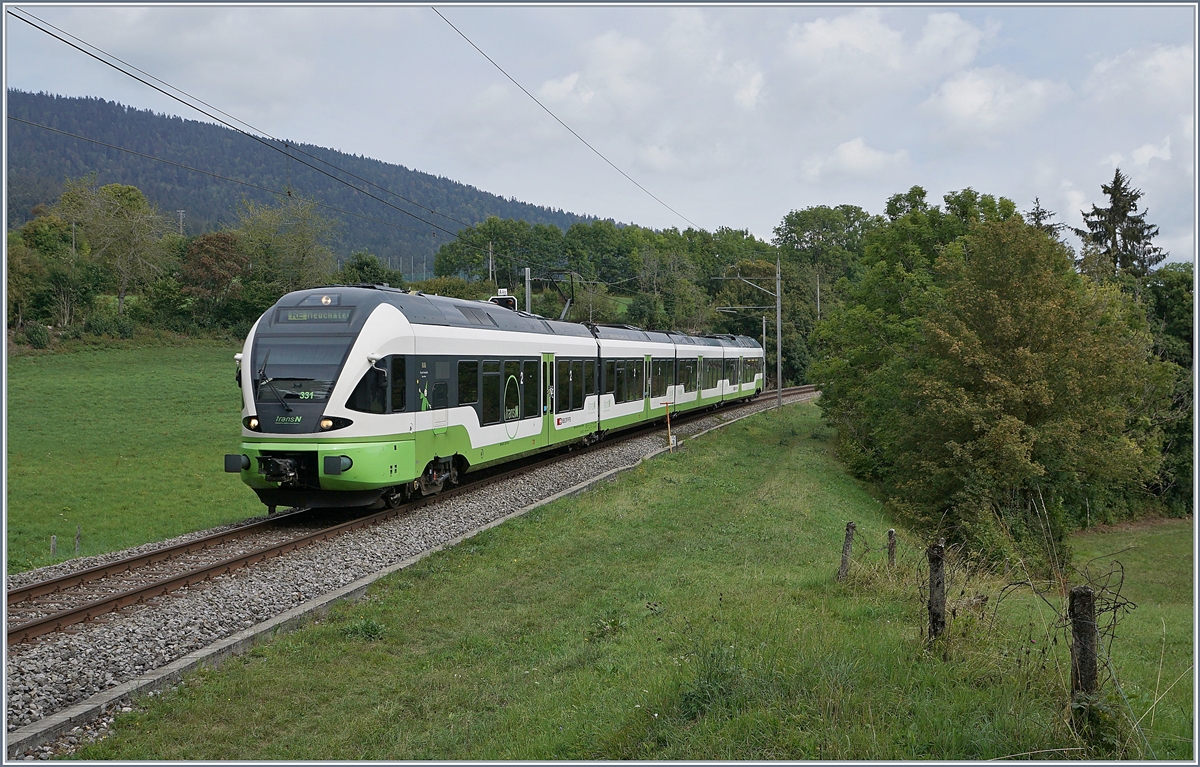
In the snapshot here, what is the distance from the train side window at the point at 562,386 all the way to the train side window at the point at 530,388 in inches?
45.3

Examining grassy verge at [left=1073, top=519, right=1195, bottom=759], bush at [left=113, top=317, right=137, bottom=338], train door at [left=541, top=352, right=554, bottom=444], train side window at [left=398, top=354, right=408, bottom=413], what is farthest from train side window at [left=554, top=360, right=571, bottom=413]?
bush at [left=113, top=317, right=137, bottom=338]

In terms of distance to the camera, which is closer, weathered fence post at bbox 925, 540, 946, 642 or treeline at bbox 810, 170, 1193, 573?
weathered fence post at bbox 925, 540, 946, 642

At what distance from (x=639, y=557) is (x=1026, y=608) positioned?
4804 mm

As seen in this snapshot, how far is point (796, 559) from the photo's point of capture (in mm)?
10930

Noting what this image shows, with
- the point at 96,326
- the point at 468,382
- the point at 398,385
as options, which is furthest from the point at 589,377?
the point at 96,326

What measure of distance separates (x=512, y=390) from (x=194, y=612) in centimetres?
918

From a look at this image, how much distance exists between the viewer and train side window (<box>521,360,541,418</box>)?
17250 millimetres

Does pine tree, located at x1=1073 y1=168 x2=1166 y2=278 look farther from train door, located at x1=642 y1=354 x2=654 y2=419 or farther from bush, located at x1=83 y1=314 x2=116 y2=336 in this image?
bush, located at x1=83 y1=314 x2=116 y2=336

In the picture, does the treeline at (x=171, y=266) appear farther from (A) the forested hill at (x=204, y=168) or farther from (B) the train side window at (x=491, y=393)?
(A) the forested hill at (x=204, y=168)

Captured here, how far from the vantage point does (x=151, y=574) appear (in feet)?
31.2

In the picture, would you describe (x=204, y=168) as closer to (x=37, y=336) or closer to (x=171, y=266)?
(x=171, y=266)

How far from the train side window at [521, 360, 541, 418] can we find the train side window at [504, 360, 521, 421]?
223 millimetres

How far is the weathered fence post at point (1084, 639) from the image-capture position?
4.52 meters

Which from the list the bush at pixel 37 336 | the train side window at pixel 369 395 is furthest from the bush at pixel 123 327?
the train side window at pixel 369 395
